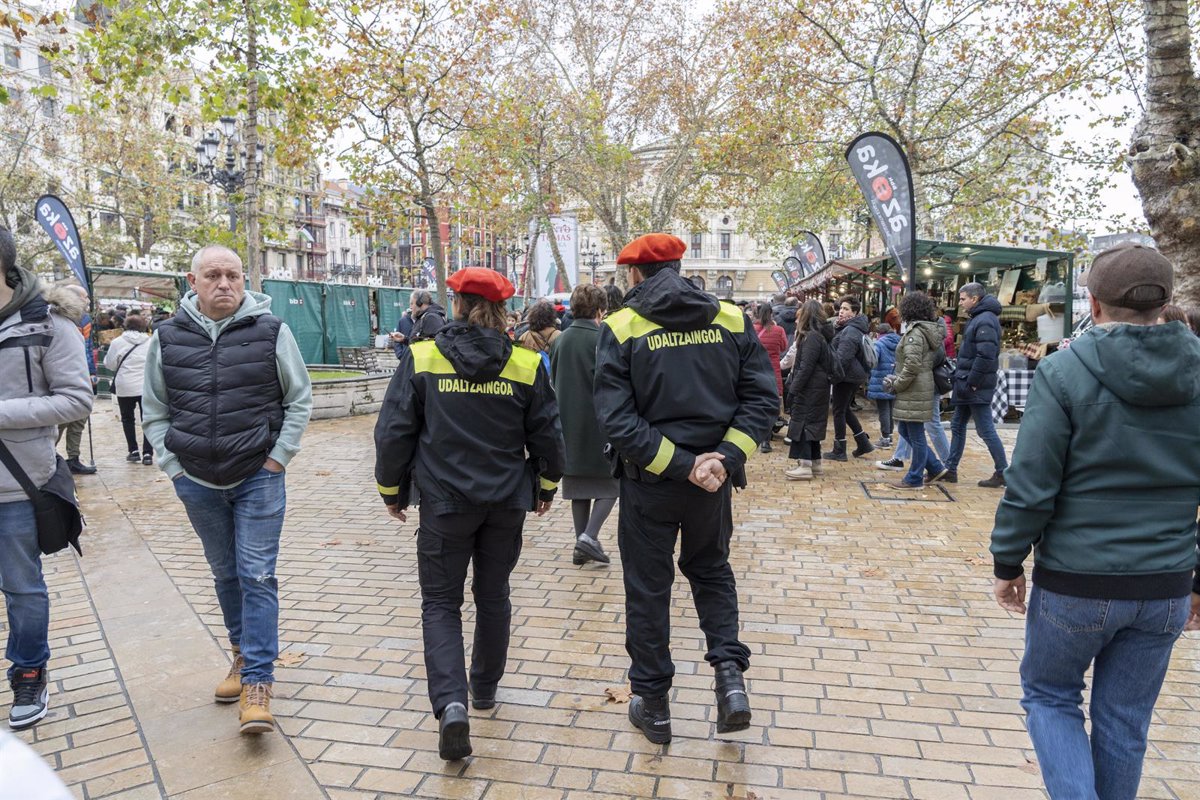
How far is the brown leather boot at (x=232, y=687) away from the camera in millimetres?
3594

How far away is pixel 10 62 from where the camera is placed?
44125 millimetres

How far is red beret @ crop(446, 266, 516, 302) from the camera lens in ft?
10.6

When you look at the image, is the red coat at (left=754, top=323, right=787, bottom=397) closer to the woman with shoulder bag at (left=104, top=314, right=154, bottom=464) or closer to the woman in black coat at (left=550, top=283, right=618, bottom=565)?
the woman in black coat at (left=550, top=283, right=618, bottom=565)

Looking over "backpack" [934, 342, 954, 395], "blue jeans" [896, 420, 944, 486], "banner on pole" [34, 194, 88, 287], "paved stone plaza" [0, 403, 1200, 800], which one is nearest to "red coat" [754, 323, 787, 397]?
"blue jeans" [896, 420, 944, 486]

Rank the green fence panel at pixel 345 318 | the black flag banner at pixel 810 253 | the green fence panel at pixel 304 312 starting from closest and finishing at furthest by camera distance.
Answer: the green fence panel at pixel 304 312 < the green fence panel at pixel 345 318 < the black flag banner at pixel 810 253

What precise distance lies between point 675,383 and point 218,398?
73.8 inches

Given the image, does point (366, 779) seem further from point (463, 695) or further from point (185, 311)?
point (185, 311)

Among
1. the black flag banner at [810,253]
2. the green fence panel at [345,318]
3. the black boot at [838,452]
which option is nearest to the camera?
the black boot at [838,452]

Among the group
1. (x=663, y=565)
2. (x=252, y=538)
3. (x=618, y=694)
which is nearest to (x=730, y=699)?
(x=663, y=565)

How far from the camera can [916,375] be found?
7.87 m

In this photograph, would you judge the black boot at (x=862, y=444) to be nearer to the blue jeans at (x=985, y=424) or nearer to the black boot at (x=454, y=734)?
the blue jeans at (x=985, y=424)

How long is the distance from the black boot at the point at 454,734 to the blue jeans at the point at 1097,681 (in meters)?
1.91

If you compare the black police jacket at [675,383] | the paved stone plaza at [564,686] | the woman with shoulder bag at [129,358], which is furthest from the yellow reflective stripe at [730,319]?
the woman with shoulder bag at [129,358]

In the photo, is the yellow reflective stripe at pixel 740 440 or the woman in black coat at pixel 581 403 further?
the woman in black coat at pixel 581 403
